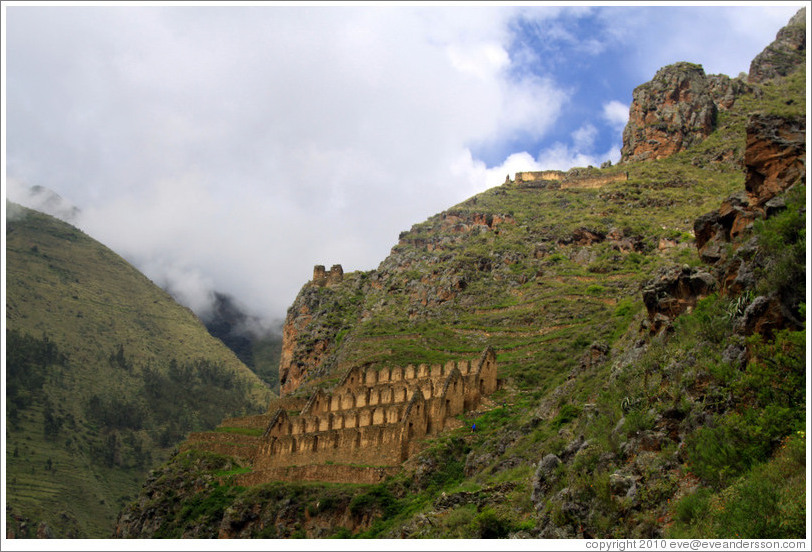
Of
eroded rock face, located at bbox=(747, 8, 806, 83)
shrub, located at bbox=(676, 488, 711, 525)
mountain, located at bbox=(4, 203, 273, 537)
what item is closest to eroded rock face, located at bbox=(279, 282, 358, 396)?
mountain, located at bbox=(4, 203, 273, 537)

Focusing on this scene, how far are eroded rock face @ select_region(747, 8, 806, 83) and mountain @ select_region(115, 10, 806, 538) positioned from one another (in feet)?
113

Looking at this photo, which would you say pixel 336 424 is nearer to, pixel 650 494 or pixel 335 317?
pixel 650 494

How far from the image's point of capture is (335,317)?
100m

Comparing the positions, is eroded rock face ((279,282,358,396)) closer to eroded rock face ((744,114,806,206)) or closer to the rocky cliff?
the rocky cliff

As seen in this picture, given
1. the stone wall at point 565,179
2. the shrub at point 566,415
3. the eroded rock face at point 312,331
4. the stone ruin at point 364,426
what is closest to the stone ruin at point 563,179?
the stone wall at point 565,179

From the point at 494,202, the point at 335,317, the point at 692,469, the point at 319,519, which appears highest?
the point at 494,202

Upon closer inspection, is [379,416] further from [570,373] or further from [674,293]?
[674,293]

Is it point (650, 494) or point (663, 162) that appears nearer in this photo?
point (650, 494)

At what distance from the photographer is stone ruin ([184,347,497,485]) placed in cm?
4884

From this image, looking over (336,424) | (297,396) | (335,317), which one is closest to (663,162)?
(335,317)

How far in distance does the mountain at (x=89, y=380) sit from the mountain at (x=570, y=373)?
26490 mm

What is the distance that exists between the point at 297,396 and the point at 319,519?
25.3 meters

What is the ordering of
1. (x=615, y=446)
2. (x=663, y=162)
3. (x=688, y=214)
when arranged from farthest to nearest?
(x=663, y=162), (x=688, y=214), (x=615, y=446)

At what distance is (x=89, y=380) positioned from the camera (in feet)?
397
